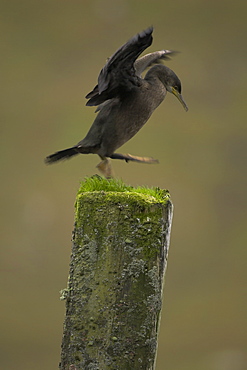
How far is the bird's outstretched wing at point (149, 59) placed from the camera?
2.46 meters

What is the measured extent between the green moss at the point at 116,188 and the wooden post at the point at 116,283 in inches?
2.4

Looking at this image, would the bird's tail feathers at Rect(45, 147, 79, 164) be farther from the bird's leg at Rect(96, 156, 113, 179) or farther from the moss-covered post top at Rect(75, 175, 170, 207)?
the moss-covered post top at Rect(75, 175, 170, 207)

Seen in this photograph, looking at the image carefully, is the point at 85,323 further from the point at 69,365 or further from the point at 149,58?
the point at 149,58

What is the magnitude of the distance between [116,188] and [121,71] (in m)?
0.62

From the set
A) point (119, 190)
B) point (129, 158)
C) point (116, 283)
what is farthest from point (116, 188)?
point (129, 158)

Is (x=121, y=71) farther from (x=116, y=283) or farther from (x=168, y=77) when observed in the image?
(x=116, y=283)

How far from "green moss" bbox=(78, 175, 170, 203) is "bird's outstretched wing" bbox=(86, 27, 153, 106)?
0.43 m

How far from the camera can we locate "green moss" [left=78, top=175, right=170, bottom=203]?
172cm

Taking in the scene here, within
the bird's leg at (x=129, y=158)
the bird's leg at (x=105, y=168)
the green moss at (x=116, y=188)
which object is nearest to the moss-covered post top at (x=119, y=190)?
the green moss at (x=116, y=188)

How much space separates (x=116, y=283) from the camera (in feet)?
5.16

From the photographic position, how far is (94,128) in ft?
7.30

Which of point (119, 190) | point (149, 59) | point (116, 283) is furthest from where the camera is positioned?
point (149, 59)

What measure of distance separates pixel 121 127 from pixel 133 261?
0.80 meters

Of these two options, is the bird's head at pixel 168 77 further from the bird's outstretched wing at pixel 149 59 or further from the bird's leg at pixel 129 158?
the bird's leg at pixel 129 158
